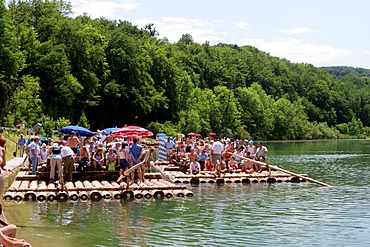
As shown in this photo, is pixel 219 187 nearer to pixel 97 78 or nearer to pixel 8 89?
pixel 8 89

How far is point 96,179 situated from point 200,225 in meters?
8.34

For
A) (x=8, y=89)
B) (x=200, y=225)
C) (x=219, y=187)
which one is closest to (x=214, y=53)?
(x=8, y=89)

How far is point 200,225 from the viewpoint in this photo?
16.3m

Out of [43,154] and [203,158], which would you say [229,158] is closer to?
[203,158]

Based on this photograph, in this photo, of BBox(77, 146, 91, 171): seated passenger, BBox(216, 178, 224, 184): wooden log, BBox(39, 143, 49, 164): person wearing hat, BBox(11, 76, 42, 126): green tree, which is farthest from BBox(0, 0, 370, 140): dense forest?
BBox(216, 178, 224, 184): wooden log

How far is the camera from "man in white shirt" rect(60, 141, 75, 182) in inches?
850

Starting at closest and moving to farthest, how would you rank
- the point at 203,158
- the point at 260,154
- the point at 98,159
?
1. the point at 98,159
2. the point at 203,158
3. the point at 260,154

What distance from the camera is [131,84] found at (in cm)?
7725

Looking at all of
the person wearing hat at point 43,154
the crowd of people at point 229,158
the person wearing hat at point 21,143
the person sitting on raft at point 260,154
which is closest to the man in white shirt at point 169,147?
the crowd of people at point 229,158

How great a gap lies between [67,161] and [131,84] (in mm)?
55878

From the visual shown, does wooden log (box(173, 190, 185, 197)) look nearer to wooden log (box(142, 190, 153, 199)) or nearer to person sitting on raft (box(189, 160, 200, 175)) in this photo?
wooden log (box(142, 190, 153, 199))

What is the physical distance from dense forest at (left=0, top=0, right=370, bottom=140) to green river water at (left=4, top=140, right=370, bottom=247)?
31.2 metres

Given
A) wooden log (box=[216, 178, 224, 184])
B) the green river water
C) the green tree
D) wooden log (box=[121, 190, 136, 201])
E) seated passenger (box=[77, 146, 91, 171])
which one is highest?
the green tree

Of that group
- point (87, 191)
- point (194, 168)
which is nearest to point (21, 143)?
point (194, 168)
